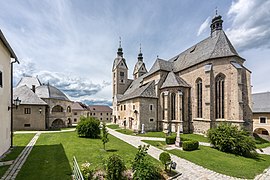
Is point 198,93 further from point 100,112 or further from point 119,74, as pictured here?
point 100,112

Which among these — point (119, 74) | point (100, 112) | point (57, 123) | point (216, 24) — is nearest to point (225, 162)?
point (216, 24)

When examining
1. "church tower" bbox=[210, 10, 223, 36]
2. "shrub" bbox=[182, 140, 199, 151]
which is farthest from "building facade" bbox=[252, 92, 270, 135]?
"shrub" bbox=[182, 140, 199, 151]

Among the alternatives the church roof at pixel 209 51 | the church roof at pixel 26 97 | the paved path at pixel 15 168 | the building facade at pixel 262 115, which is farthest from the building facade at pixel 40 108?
the building facade at pixel 262 115

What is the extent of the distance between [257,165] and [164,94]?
1731 cm

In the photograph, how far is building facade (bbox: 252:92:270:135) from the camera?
3027 centimetres

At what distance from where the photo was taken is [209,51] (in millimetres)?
25453

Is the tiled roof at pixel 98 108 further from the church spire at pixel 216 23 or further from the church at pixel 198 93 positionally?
the church spire at pixel 216 23

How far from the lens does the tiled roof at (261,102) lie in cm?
3142

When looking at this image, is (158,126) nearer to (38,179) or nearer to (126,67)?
(38,179)

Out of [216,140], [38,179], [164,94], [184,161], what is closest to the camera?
[38,179]

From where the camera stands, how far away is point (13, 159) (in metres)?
9.90

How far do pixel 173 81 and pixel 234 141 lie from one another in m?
15.0

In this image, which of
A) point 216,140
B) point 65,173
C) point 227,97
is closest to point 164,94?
point 227,97

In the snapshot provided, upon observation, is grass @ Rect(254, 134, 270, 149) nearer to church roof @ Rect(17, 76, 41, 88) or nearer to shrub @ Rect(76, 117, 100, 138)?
shrub @ Rect(76, 117, 100, 138)
